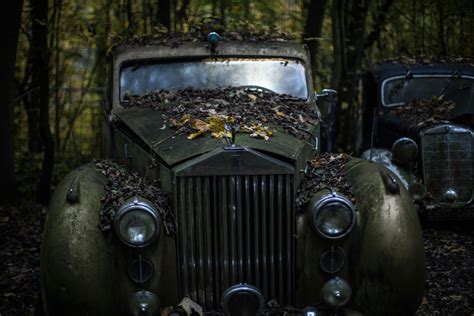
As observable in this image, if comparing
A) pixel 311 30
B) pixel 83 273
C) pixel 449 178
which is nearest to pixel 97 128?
pixel 311 30

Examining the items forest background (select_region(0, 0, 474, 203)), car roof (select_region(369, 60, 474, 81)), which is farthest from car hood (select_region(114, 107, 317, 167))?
forest background (select_region(0, 0, 474, 203))

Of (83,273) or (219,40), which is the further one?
(219,40)

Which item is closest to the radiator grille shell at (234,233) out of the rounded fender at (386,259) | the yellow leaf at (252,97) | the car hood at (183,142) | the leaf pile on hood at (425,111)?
the car hood at (183,142)

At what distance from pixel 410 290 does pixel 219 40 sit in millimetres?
3221

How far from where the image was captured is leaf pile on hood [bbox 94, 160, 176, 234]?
4.98 meters

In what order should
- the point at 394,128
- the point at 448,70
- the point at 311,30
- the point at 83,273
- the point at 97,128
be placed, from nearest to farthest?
1. the point at 83,273
2. the point at 394,128
3. the point at 448,70
4. the point at 311,30
5. the point at 97,128

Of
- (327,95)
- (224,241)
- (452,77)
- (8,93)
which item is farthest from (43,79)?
(224,241)

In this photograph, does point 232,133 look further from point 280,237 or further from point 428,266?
point 428,266

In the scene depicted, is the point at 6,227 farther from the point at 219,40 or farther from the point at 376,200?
the point at 376,200

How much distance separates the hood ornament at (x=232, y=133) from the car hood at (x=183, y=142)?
4 cm

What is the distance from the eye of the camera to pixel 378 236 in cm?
497

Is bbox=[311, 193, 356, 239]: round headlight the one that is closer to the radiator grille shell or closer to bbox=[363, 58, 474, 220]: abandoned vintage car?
the radiator grille shell

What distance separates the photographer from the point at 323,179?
212 inches

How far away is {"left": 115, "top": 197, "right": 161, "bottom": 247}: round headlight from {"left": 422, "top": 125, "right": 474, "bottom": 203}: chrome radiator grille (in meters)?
5.15
